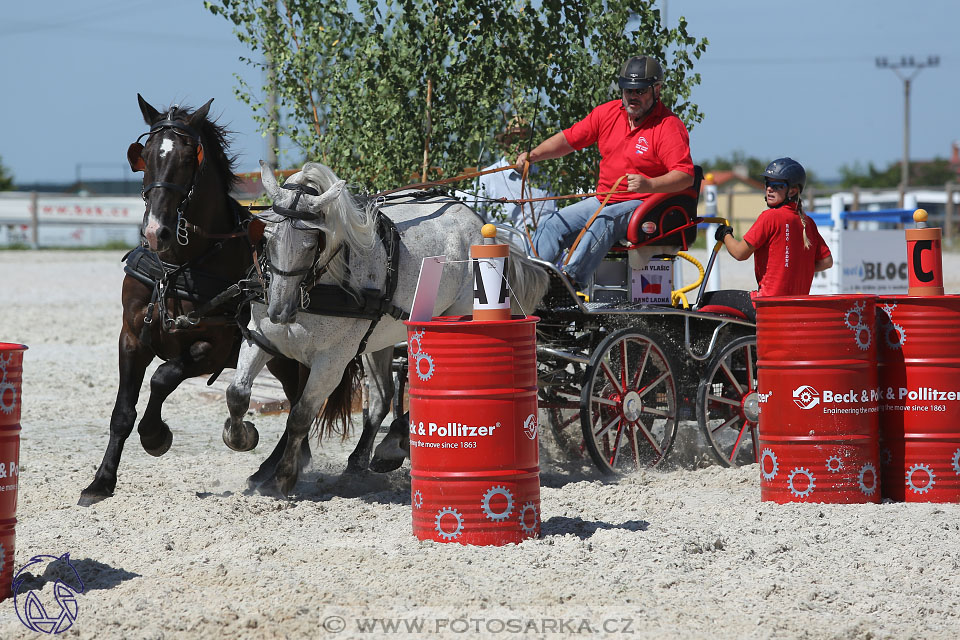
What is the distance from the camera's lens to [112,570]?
14.7 ft

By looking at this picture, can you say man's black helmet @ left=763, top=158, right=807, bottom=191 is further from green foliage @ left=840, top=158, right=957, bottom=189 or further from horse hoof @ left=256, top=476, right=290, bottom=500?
green foliage @ left=840, top=158, right=957, bottom=189

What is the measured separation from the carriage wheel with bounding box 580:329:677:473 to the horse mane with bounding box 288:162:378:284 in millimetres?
1576

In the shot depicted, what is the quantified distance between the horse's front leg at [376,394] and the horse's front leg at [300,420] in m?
1.03

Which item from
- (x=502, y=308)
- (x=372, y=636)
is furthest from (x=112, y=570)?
(x=502, y=308)

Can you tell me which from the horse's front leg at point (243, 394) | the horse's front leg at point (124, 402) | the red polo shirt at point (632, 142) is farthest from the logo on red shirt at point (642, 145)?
the horse's front leg at point (124, 402)

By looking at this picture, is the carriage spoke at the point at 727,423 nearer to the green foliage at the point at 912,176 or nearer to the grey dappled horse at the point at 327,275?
the grey dappled horse at the point at 327,275

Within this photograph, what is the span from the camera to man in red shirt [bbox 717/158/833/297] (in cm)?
650

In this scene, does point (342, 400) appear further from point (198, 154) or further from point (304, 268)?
point (198, 154)

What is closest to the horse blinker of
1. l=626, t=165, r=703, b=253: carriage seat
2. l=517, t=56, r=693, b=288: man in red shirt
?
l=517, t=56, r=693, b=288: man in red shirt

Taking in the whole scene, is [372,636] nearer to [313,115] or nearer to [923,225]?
[923,225]

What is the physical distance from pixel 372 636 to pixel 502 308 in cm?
159

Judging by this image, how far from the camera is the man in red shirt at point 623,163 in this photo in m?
6.90

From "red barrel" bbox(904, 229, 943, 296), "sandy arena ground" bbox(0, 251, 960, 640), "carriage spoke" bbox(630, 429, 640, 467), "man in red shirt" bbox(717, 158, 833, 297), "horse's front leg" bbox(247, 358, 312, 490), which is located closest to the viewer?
"sandy arena ground" bbox(0, 251, 960, 640)

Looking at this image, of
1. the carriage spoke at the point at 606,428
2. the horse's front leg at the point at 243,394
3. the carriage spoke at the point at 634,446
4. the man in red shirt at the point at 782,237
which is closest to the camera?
the horse's front leg at the point at 243,394
